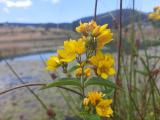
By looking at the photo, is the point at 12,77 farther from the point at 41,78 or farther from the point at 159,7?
the point at 159,7

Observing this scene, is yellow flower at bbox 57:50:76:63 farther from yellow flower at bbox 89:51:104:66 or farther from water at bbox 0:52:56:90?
water at bbox 0:52:56:90

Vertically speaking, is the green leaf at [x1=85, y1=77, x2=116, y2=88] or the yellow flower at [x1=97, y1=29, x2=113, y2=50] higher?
the yellow flower at [x1=97, y1=29, x2=113, y2=50]

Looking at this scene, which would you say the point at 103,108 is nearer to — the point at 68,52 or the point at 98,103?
the point at 98,103

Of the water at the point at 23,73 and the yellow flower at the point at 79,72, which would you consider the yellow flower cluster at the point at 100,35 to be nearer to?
the yellow flower at the point at 79,72

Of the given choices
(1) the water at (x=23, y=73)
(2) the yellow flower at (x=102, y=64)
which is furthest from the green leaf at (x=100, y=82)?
(1) the water at (x=23, y=73)

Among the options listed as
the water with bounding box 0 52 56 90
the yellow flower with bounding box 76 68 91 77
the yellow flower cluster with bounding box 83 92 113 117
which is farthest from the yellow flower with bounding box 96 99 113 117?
the water with bounding box 0 52 56 90

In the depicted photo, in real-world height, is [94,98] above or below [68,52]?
below

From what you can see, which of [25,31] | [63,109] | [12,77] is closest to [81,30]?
[63,109]

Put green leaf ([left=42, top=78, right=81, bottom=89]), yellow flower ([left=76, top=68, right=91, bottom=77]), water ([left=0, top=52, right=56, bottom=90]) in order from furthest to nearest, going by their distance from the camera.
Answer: water ([left=0, top=52, right=56, bottom=90]) → yellow flower ([left=76, top=68, right=91, bottom=77]) → green leaf ([left=42, top=78, right=81, bottom=89])

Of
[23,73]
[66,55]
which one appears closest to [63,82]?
[66,55]
